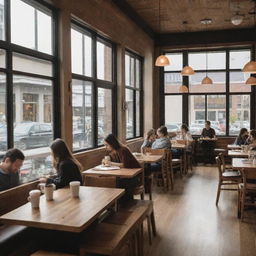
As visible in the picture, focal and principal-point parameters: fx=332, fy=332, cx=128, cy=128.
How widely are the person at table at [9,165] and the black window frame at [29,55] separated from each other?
1.88 feet

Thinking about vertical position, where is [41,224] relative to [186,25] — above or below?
below

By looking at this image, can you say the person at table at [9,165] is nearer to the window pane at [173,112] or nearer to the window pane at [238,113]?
the window pane at [173,112]

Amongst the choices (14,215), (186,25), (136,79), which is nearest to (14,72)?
(14,215)

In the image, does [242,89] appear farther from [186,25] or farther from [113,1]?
[113,1]

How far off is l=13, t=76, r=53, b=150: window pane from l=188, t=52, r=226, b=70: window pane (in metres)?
6.66

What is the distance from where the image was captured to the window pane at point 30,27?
13.9 feet

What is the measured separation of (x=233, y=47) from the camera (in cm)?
1031

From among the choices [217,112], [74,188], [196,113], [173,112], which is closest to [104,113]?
[173,112]

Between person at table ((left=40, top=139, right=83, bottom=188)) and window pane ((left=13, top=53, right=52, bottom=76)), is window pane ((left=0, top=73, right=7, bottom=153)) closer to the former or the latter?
window pane ((left=13, top=53, right=52, bottom=76))

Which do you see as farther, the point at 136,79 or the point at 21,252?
the point at 136,79

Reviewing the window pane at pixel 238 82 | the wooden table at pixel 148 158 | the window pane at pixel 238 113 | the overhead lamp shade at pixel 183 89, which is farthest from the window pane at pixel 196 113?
the wooden table at pixel 148 158

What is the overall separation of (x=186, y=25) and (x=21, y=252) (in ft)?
26.6

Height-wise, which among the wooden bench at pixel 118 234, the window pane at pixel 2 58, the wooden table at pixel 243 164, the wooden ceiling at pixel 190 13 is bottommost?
the wooden bench at pixel 118 234

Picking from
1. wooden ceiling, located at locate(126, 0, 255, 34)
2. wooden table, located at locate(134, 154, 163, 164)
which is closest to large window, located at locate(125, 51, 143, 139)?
wooden ceiling, located at locate(126, 0, 255, 34)
